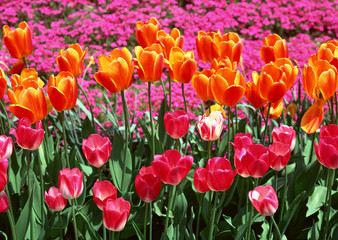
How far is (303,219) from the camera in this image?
75.0 inches

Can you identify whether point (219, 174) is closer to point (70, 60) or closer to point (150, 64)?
point (150, 64)

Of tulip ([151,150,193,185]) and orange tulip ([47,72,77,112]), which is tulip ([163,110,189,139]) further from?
orange tulip ([47,72,77,112])

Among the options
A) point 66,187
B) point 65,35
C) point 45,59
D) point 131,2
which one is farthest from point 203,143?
point 131,2

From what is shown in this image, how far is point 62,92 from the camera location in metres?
1.56

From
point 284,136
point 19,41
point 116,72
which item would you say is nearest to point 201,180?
point 284,136

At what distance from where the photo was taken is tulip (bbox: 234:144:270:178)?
125 centimetres

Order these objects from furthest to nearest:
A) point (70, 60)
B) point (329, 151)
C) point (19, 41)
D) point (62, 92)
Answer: point (19, 41) → point (70, 60) → point (62, 92) → point (329, 151)

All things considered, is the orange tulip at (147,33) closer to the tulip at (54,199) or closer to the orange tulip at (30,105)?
the orange tulip at (30,105)

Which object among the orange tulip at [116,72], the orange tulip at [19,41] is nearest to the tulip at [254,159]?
the orange tulip at [116,72]

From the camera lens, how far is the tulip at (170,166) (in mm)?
1220

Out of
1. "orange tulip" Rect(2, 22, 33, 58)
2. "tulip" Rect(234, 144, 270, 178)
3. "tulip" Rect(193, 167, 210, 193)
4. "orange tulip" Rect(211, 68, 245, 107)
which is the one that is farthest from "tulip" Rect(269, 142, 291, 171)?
"orange tulip" Rect(2, 22, 33, 58)

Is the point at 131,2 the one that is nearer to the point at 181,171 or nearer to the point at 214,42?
the point at 214,42

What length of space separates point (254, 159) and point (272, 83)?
44 cm

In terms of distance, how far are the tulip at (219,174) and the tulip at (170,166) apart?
0.20 ft
